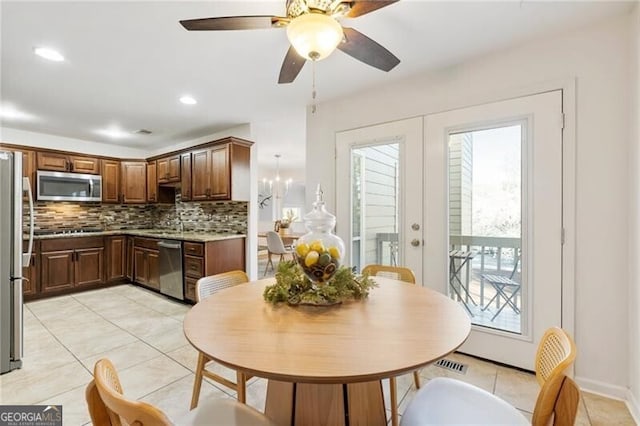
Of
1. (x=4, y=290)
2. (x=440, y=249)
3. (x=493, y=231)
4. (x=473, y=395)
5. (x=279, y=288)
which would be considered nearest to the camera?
(x=473, y=395)

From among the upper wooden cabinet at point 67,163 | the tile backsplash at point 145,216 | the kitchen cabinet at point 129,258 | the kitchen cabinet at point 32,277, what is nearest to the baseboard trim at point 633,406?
the tile backsplash at point 145,216

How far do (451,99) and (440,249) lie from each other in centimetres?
126

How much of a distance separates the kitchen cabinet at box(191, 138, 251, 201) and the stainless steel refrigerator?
6.34 feet

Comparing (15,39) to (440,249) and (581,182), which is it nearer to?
(440,249)

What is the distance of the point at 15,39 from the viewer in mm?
2047

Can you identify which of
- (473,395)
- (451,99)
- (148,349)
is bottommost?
(148,349)

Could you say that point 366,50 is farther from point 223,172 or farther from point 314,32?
point 223,172

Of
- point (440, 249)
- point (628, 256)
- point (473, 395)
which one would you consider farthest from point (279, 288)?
point (628, 256)

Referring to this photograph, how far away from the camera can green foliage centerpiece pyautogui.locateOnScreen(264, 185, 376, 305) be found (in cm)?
127

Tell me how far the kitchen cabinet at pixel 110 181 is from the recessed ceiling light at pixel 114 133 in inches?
19.8

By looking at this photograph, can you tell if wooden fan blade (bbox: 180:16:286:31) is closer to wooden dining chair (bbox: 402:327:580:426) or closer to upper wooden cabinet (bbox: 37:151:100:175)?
wooden dining chair (bbox: 402:327:580:426)

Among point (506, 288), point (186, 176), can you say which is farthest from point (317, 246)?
point (186, 176)

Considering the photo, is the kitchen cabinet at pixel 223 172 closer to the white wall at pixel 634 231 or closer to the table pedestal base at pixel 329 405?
the table pedestal base at pixel 329 405

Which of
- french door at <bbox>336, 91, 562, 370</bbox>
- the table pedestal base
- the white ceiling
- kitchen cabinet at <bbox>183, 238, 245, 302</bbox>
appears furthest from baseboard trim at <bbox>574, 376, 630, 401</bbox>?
kitchen cabinet at <bbox>183, 238, 245, 302</bbox>
